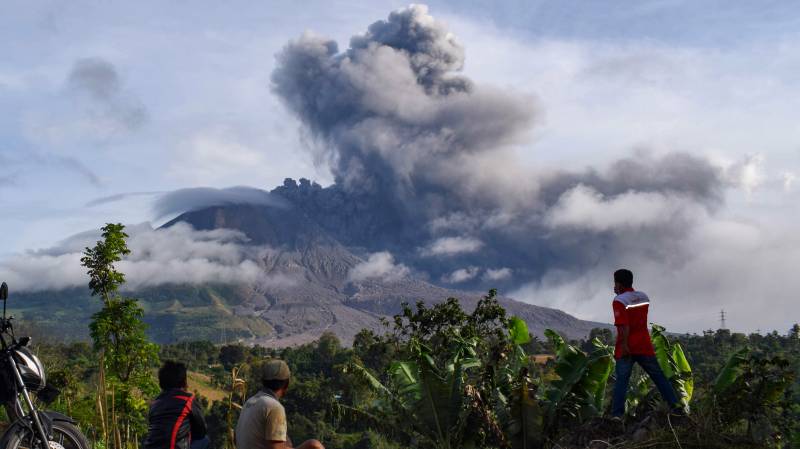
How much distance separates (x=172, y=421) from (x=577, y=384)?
562 centimetres

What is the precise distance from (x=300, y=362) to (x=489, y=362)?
195 feet

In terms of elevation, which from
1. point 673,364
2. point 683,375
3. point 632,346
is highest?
point 632,346

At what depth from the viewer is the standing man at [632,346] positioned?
8531 mm

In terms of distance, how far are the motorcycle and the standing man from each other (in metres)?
5.68

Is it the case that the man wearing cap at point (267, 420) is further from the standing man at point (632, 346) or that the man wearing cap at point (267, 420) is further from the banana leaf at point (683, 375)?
the banana leaf at point (683, 375)

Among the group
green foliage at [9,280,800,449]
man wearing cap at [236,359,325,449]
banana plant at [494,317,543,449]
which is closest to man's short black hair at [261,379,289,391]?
man wearing cap at [236,359,325,449]

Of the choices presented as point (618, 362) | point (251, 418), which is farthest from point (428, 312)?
point (251, 418)

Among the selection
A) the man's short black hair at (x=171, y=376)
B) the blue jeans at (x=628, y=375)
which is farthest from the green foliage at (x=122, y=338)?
the blue jeans at (x=628, y=375)

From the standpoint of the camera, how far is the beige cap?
5.75 meters

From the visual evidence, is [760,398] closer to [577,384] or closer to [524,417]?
[577,384]

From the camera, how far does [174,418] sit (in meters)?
6.04

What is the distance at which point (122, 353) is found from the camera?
636 inches

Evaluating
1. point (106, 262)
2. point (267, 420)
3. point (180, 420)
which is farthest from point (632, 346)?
point (106, 262)

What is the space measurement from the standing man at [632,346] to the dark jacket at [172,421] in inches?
189
